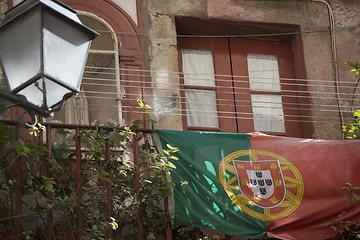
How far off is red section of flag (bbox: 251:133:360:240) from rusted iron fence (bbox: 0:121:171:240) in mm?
1234

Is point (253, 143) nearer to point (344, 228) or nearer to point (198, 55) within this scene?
point (344, 228)

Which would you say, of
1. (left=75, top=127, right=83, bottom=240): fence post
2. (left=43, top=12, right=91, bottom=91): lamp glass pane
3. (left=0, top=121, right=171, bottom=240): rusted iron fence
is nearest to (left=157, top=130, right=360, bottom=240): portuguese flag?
(left=0, top=121, right=171, bottom=240): rusted iron fence

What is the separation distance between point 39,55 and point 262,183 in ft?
11.2

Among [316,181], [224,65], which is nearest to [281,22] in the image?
[224,65]

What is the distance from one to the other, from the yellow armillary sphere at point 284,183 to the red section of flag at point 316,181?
1cm

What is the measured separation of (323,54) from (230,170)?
2701mm

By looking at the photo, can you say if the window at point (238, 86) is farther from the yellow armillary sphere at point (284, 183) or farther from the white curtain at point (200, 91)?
the yellow armillary sphere at point (284, 183)

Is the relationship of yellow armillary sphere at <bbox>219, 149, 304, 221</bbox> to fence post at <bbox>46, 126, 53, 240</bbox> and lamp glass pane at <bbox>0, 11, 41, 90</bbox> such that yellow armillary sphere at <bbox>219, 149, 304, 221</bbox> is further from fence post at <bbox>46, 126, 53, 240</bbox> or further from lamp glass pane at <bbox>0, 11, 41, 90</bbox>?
lamp glass pane at <bbox>0, 11, 41, 90</bbox>

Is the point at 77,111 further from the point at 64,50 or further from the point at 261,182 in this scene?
the point at 64,50

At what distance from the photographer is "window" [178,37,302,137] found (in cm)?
916

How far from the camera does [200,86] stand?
927 cm

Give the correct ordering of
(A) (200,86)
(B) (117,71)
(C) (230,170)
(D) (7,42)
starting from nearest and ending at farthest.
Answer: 1. (D) (7,42)
2. (C) (230,170)
3. (B) (117,71)
4. (A) (200,86)

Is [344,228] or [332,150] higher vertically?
[332,150]

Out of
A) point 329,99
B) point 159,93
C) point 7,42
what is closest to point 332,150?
point 329,99
